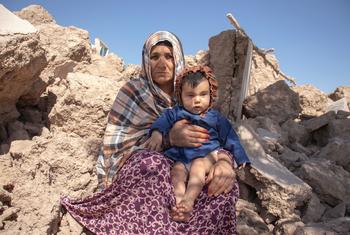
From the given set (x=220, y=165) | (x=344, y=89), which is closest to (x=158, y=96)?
(x=220, y=165)

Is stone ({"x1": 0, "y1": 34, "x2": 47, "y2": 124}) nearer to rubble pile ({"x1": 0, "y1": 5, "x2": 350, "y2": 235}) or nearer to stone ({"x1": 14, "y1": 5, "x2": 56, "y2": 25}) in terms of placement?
rubble pile ({"x1": 0, "y1": 5, "x2": 350, "y2": 235})

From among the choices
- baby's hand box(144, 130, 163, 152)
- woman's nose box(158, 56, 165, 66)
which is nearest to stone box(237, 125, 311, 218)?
baby's hand box(144, 130, 163, 152)

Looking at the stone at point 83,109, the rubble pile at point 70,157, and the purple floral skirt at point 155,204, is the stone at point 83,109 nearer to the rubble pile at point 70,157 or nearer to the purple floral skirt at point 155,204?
the rubble pile at point 70,157

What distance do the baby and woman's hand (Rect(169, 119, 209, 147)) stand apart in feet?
0.13

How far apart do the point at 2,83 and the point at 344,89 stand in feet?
34.7

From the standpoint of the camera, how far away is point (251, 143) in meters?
3.53

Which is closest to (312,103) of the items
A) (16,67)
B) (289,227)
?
(289,227)

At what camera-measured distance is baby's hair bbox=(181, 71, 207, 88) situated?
2.14m

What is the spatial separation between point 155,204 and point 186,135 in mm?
509

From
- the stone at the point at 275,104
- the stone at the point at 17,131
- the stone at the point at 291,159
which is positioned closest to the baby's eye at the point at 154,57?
the stone at the point at 17,131

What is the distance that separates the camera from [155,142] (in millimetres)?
2195

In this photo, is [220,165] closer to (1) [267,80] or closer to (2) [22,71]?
(2) [22,71]

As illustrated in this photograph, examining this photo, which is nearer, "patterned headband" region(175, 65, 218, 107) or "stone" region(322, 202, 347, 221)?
"patterned headband" region(175, 65, 218, 107)

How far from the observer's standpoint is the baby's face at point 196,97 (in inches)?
84.7
